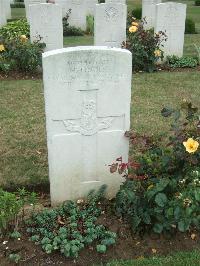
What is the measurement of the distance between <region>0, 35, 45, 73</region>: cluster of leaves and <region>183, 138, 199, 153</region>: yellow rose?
6.16m

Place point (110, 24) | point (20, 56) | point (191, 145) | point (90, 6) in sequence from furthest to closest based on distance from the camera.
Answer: point (90, 6)
point (110, 24)
point (20, 56)
point (191, 145)

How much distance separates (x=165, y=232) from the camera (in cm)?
364

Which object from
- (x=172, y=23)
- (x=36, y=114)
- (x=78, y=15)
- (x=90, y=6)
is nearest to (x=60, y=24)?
(x=172, y=23)

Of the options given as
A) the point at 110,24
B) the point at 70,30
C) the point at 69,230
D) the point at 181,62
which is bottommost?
the point at 69,230

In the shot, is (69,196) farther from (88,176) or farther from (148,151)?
(148,151)

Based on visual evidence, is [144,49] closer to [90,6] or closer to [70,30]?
[70,30]

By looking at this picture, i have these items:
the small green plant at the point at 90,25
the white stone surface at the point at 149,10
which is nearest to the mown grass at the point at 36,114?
the white stone surface at the point at 149,10

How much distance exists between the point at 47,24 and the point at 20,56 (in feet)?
3.70

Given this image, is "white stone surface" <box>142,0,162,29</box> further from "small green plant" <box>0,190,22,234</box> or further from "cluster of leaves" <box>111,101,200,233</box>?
"small green plant" <box>0,190,22,234</box>

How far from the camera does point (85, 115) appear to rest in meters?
3.86

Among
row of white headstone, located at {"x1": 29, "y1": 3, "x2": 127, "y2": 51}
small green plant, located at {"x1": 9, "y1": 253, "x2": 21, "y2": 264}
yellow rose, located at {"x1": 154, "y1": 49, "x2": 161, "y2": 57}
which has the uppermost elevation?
row of white headstone, located at {"x1": 29, "y1": 3, "x2": 127, "y2": 51}

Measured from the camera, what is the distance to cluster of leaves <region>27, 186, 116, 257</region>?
136 inches

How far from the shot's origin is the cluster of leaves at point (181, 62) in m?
10.1

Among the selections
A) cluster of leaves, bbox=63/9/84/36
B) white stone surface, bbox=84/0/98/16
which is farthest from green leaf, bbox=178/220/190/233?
white stone surface, bbox=84/0/98/16
